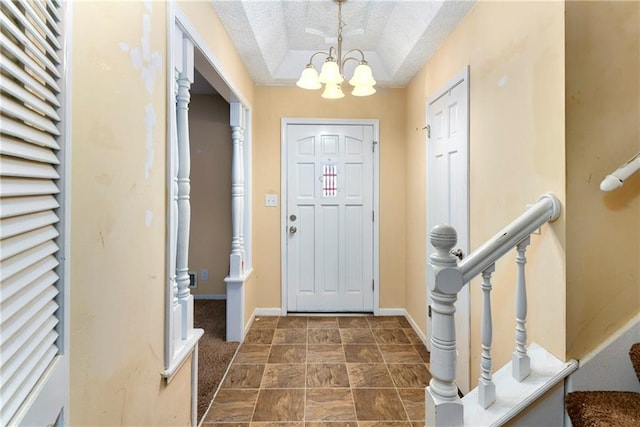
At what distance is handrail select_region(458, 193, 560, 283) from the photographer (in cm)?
106

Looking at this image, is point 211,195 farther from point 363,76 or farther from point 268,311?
point 363,76

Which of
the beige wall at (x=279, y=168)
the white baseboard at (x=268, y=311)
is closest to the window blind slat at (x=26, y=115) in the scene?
the beige wall at (x=279, y=168)

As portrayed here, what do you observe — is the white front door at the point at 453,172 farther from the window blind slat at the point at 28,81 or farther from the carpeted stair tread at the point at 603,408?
the window blind slat at the point at 28,81

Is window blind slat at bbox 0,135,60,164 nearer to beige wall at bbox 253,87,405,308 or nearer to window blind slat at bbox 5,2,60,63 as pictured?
window blind slat at bbox 5,2,60,63

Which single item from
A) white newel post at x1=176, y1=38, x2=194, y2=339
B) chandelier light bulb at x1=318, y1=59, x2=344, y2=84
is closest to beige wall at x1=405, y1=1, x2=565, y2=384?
chandelier light bulb at x1=318, y1=59, x2=344, y2=84

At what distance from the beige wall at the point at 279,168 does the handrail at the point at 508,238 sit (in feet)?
7.02

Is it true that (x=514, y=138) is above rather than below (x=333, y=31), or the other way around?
below

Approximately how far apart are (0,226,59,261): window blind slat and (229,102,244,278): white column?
79.8 inches

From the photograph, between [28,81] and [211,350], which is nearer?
[28,81]

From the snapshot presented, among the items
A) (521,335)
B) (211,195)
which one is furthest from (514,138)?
(211,195)

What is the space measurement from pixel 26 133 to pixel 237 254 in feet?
7.23

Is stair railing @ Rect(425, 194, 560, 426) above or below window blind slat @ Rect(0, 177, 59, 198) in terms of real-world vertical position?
below

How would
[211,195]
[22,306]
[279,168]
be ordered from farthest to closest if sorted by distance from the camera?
[211,195]
[279,168]
[22,306]

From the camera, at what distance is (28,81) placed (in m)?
0.62
